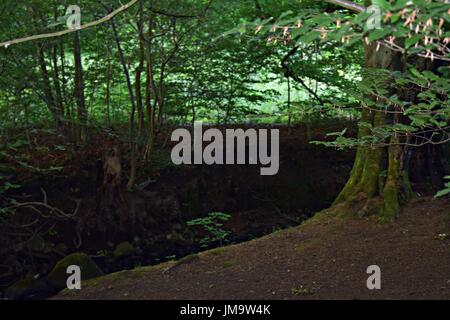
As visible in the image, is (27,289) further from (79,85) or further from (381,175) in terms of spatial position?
(381,175)

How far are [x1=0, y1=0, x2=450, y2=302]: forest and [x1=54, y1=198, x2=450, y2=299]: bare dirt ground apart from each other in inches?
1.0

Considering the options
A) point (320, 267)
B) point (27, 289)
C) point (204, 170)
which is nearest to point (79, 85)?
point (204, 170)

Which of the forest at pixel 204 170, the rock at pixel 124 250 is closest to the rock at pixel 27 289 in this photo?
the forest at pixel 204 170

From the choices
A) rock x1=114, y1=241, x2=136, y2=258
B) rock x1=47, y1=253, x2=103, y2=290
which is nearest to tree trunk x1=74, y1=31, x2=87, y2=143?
rock x1=114, y1=241, x2=136, y2=258

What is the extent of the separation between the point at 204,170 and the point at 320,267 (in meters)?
5.43

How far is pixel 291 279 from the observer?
4.97 m

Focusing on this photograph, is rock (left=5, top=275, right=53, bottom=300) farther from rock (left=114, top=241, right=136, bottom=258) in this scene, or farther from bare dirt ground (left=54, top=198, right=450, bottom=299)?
rock (left=114, top=241, right=136, bottom=258)

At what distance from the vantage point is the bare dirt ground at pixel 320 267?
459 cm

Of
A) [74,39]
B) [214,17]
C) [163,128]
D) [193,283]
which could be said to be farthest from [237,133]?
[193,283]

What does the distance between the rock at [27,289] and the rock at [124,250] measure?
1.58m

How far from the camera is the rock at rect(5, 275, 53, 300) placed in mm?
6708

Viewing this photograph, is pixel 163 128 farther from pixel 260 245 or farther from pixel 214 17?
pixel 260 245

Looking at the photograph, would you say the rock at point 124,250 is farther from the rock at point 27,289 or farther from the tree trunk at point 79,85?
the tree trunk at point 79,85
